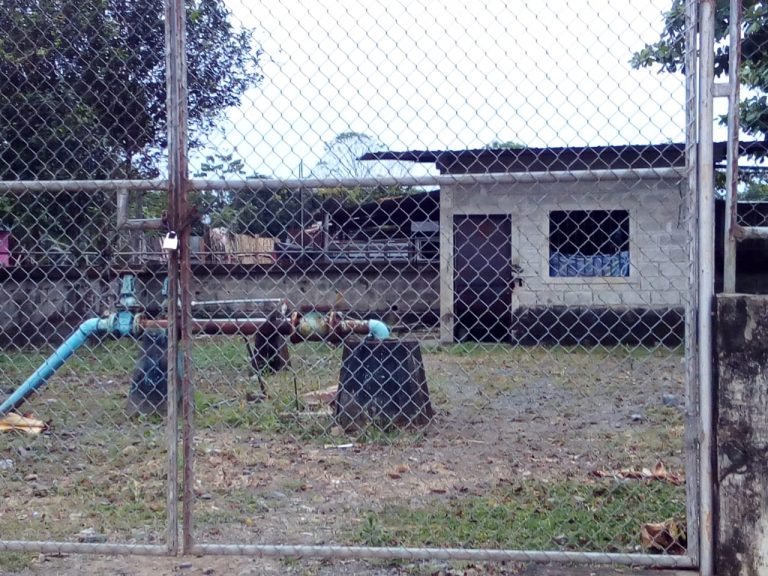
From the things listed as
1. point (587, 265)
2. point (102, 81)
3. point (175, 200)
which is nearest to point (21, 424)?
point (102, 81)

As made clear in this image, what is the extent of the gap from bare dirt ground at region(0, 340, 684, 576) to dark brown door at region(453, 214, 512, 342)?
4.26m

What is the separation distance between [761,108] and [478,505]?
632 cm

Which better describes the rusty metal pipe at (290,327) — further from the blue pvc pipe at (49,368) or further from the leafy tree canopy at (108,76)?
the leafy tree canopy at (108,76)

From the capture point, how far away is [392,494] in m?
4.58

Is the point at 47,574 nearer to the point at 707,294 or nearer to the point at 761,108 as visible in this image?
the point at 707,294

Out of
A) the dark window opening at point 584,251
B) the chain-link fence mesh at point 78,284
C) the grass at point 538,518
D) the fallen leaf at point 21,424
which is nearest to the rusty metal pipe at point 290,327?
the chain-link fence mesh at point 78,284

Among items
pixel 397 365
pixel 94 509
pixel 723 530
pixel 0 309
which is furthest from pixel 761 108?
pixel 0 309

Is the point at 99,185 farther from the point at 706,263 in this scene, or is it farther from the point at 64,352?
the point at 64,352

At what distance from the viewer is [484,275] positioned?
1317 centimetres

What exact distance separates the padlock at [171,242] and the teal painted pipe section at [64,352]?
364 centimetres

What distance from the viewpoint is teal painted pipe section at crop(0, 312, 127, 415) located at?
236 inches

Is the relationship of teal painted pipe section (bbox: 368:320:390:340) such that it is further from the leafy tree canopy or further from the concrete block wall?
the concrete block wall

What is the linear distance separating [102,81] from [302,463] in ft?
9.93

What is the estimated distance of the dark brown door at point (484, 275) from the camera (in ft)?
41.5
